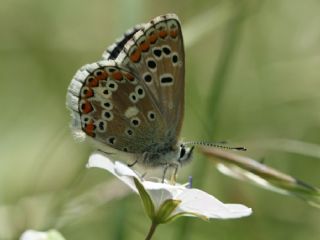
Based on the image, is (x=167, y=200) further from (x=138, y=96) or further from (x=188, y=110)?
(x=188, y=110)

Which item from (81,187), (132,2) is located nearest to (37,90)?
(81,187)

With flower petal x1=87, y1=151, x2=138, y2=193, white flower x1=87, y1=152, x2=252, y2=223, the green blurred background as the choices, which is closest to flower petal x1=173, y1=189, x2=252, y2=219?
white flower x1=87, y1=152, x2=252, y2=223

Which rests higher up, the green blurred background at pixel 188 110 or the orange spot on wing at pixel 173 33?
the orange spot on wing at pixel 173 33

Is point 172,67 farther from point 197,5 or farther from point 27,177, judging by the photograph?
point 197,5

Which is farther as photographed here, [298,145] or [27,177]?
[27,177]

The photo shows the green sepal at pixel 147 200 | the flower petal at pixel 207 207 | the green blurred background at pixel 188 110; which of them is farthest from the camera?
the green blurred background at pixel 188 110

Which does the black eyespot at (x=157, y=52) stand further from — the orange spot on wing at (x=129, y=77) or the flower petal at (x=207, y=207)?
the flower petal at (x=207, y=207)

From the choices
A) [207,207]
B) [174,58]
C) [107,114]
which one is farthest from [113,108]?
[207,207]

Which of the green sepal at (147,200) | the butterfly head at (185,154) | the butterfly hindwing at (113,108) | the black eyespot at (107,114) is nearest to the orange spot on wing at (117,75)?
the butterfly hindwing at (113,108)
